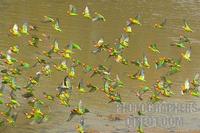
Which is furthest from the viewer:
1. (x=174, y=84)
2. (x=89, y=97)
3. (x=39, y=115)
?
(x=174, y=84)

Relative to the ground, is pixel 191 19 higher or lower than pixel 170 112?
higher

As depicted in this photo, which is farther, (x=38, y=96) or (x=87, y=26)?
(x=87, y=26)

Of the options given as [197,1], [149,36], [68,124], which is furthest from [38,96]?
[197,1]

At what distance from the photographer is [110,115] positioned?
12.9 m

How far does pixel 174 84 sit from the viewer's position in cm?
1587

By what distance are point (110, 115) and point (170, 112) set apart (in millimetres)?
1621

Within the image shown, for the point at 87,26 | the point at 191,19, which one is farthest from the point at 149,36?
the point at 191,19

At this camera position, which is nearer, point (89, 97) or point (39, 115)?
point (39, 115)

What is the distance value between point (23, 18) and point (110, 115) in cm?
1080

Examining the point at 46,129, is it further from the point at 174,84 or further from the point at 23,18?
the point at 23,18

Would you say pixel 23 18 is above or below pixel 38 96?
above

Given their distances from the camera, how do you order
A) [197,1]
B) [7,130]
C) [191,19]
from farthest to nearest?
[197,1]
[191,19]
[7,130]

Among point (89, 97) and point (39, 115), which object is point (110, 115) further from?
point (39, 115)

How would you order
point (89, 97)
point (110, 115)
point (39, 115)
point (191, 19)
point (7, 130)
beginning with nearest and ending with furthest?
1. point (39, 115)
2. point (7, 130)
3. point (110, 115)
4. point (89, 97)
5. point (191, 19)
